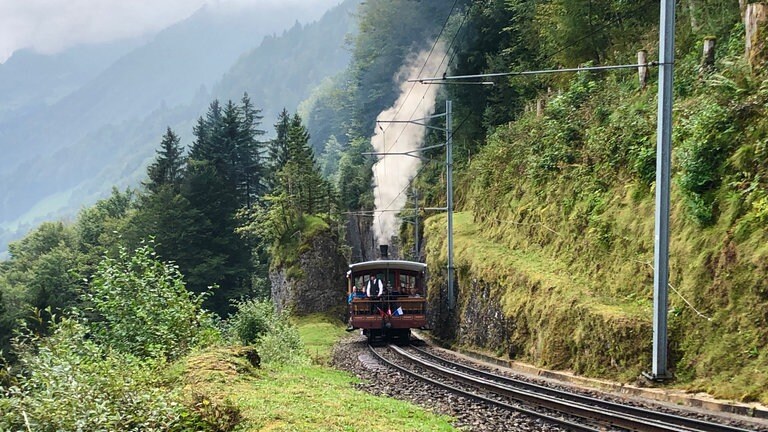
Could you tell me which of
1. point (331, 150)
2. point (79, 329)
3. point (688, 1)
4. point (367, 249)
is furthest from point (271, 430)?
point (331, 150)

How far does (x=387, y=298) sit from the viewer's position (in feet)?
Result: 70.3

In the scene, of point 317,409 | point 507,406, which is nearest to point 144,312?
point 317,409

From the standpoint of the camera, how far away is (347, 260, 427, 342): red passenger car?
2111 centimetres

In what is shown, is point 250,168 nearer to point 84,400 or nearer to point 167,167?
point 167,167

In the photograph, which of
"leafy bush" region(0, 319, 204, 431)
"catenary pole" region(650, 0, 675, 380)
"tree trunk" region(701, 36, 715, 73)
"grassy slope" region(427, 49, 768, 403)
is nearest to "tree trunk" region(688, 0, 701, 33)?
"grassy slope" region(427, 49, 768, 403)

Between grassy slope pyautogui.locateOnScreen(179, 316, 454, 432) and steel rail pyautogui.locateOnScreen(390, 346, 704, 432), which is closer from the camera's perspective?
grassy slope pyautogui.locateOnScreen(179, 316, 454, 432)

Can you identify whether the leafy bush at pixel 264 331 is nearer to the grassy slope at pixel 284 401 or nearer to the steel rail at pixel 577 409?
the grassy slope at pixel 284 401

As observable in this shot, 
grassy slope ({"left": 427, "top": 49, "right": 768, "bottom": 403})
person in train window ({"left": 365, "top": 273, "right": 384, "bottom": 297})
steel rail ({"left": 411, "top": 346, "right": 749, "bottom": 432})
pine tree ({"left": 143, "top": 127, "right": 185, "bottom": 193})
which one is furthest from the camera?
pine tree ({"left": 143, "top": 127, "right": 185, "bottom": 193})

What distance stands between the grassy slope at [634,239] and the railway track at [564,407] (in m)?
1.25

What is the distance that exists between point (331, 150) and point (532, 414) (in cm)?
8047

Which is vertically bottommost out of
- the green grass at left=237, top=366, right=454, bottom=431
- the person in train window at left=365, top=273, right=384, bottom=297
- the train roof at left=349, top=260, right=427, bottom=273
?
the green grass at left=237, top=366, right=454, bottom=431

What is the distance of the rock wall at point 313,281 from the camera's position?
1405 inches

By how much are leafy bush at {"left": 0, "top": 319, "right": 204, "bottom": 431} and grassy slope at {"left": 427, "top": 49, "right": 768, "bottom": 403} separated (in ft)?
24.6

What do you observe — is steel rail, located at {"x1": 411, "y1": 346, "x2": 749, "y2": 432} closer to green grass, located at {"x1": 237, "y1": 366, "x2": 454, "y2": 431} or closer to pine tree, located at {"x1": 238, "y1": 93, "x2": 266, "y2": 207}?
green grass, located at {"x1": 237, "y1": 366, "x2": 454, "y2": 431}
